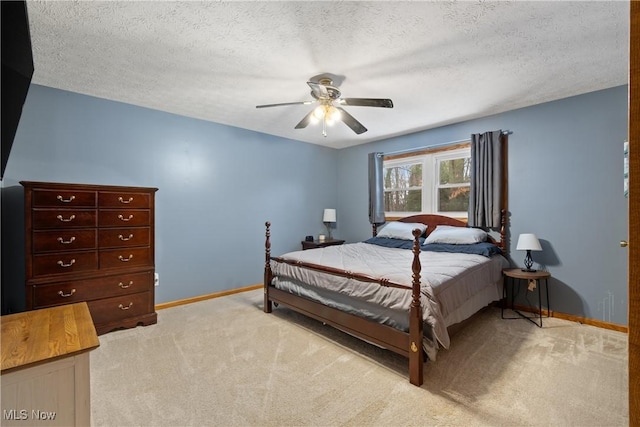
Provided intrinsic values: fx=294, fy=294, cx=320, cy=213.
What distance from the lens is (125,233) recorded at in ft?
9.96

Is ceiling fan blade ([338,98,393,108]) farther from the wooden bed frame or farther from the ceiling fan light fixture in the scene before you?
the wooden bed frame

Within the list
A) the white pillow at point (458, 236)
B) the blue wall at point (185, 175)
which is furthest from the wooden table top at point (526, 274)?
the blue wall at point (185, 175)

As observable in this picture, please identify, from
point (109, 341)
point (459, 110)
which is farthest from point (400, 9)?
point (109, 341)

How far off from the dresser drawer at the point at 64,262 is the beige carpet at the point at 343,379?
0.73 meters

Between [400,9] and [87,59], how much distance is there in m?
2.51

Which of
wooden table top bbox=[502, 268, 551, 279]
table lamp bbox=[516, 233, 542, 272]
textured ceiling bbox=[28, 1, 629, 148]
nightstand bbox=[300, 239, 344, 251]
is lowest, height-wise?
wooden table top bbox=[502, 268, 551, 279]

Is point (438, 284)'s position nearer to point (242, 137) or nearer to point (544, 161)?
point (544, 161)

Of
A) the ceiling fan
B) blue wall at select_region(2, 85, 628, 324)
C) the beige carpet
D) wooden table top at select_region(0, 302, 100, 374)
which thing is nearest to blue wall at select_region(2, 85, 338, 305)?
blue wall at select_region(2, 85, 628, 324)

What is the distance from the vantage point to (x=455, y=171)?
13.9ft

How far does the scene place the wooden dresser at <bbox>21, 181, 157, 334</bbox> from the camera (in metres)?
2.58

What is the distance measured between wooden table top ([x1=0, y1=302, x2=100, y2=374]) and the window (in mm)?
4203

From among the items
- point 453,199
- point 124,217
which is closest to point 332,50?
point 124,217

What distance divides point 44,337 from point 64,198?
7.30 ft

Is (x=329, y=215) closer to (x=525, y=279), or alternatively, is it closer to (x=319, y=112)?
(x=319, y=112)
